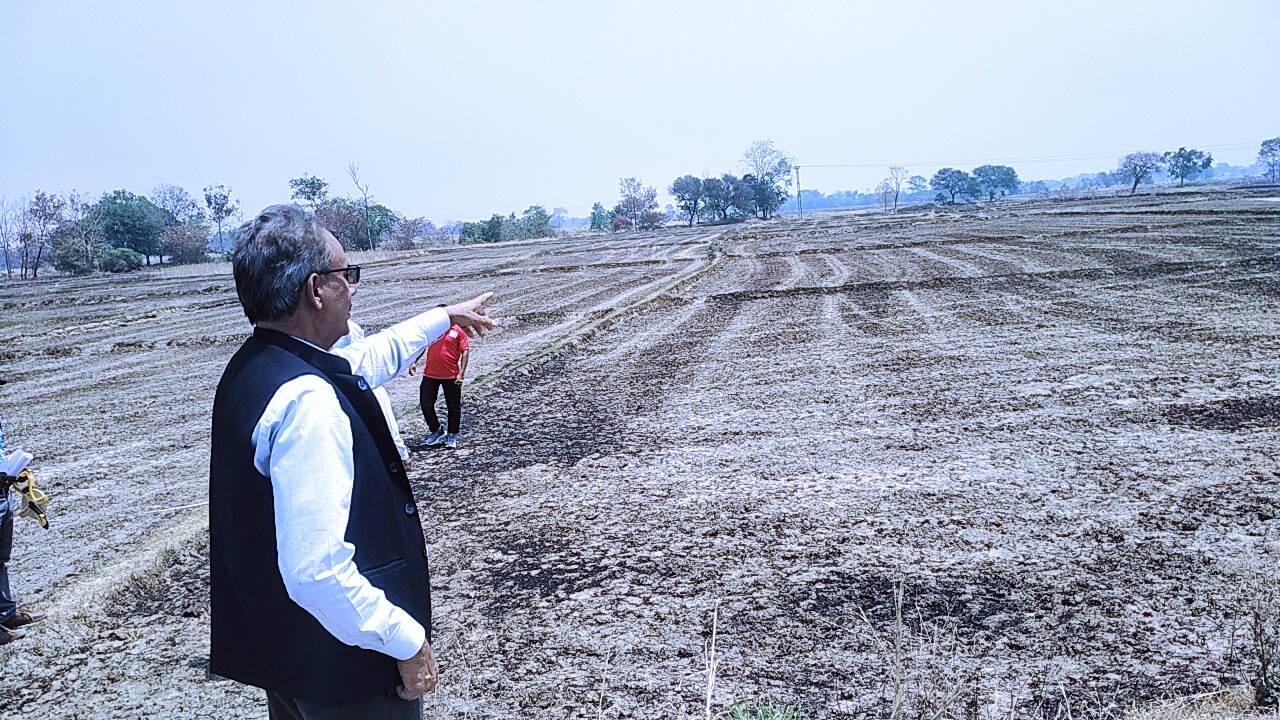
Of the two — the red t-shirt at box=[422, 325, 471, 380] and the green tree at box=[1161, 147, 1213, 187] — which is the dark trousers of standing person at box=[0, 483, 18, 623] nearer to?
the red t-shirt at box=[422, 325, 471, 380]

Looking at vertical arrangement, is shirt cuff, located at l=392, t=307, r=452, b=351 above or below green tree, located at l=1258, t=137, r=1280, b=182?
below

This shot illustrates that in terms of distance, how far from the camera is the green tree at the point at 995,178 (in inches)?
6142

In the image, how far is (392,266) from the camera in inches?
1844

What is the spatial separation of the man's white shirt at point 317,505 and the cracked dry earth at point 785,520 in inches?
30.6

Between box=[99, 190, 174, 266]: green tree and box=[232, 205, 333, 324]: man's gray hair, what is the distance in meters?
82.6

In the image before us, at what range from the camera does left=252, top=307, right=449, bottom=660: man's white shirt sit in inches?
67.5

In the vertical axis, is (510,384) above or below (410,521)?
below

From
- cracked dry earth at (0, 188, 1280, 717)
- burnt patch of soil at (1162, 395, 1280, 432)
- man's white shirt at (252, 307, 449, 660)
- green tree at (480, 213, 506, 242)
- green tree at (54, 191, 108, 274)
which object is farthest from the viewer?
green tree at (480, 213, 506, 242)

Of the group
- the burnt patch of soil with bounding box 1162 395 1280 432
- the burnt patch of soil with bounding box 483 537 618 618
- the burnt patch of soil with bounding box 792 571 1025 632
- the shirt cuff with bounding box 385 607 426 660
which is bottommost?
the burnt patch of soil with bounding box 792 571 1025 632

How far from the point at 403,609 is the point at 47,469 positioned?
854 cm

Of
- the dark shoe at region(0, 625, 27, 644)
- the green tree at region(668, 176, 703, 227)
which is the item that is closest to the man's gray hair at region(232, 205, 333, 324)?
the dark shoe at region(0, 625, 27, 644)

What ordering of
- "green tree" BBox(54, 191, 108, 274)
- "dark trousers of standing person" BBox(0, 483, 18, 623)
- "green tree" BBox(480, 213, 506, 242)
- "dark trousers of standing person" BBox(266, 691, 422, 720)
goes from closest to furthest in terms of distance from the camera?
1. "dark trousers of standing person" BBox(266, 691, 422, 720)
2. "dark trousers of standing person" BBox(0, 483, 18, 623)
3. "green tree" BBox(54, 191, 108, 274)
4. "green tree" BBox(480, 213, 506, 242)

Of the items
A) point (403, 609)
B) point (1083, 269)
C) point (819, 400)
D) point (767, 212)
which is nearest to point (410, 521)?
point (403, 609)

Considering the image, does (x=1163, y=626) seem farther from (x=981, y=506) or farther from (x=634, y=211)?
(x=634, y=211)
